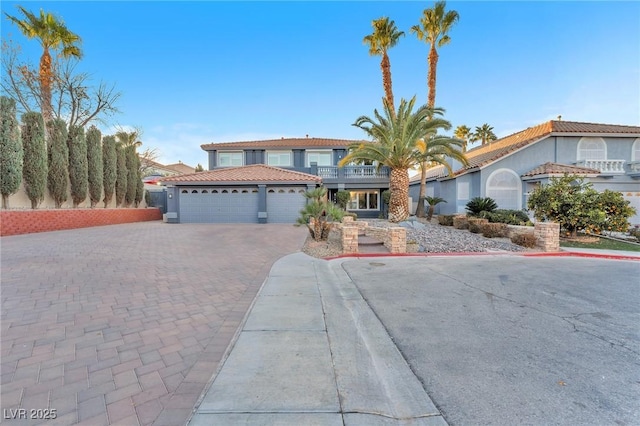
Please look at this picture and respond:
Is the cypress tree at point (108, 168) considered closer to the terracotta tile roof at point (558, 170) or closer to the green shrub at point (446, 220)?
the green shrub at point (446, 220)

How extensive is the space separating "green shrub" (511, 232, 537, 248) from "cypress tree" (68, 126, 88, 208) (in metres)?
24.3

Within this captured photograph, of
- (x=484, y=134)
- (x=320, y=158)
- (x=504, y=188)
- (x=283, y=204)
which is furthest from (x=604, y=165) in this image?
(x=283, y=204)

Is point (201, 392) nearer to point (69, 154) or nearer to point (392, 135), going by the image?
point (392, 135)

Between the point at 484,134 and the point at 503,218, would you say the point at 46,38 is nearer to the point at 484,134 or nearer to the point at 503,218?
the point at 503,218

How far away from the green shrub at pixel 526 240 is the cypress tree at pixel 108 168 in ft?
84.1

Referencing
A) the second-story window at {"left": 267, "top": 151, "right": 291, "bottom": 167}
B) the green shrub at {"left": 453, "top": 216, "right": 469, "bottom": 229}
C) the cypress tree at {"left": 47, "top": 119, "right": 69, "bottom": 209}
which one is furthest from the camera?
the second-story window at {"left": 267, "top": 151, "right": 291, "bottom": 167}

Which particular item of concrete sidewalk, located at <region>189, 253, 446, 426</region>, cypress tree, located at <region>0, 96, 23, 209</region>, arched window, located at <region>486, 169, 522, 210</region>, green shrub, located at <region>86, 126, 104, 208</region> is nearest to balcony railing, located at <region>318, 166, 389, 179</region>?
arched window, located at <region>486, 169, 522, 210</region>

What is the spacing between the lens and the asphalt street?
2.37m

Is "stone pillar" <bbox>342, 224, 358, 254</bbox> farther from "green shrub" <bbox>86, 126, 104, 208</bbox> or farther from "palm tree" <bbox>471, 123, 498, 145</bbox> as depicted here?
"palm tree" <bbox>471, 123, 498, 145</bbox>

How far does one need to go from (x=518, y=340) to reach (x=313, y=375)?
291 cm

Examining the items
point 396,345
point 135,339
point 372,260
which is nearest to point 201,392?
point 135,339

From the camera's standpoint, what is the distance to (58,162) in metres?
15.0

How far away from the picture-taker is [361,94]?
21.6 m

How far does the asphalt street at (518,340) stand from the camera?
2.37 meters
